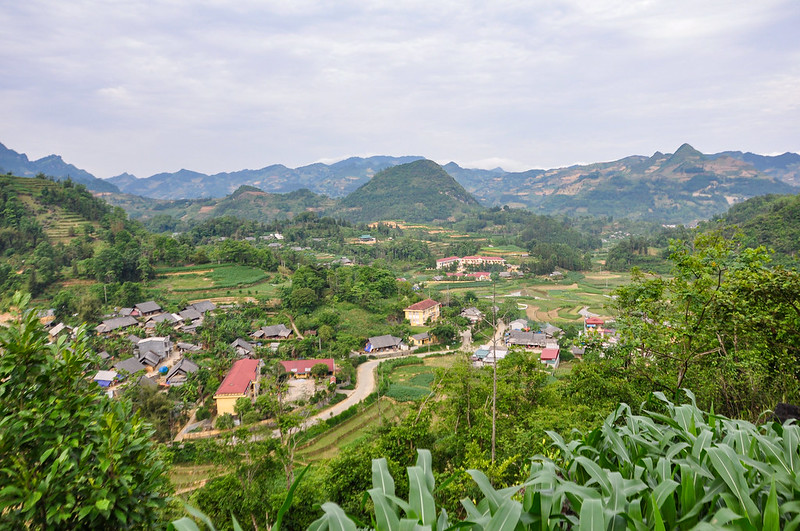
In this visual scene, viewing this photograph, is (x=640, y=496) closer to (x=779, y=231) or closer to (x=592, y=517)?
(x=592, y=517)

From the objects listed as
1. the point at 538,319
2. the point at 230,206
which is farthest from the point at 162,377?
the point at 230,206

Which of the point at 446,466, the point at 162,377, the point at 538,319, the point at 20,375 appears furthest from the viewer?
the point at 538,319

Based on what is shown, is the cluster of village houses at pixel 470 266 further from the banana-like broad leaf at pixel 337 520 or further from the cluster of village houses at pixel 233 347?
the banana-like broad leaf at pixel 337 520

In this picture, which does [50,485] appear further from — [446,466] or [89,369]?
[446,466]

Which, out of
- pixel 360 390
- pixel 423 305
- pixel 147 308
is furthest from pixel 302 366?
pixel 147 308

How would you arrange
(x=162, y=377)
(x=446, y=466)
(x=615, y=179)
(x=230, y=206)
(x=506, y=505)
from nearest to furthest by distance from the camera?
1. (x=506, y=505)
2. (x=446, y=466)
3. (x=162, y=377)
4. (x=230, y=206)
5. (x=615, y=179)

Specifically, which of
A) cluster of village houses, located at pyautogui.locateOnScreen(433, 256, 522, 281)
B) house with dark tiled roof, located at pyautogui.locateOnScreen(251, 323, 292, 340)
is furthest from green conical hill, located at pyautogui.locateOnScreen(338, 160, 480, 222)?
house with dark tiled roof, located at pyautogui.locateOnScreen(251, 323, 292, 340)

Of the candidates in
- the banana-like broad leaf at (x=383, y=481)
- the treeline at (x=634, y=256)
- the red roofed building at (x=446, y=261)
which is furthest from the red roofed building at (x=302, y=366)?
the treeline at (x=634, y=256)
